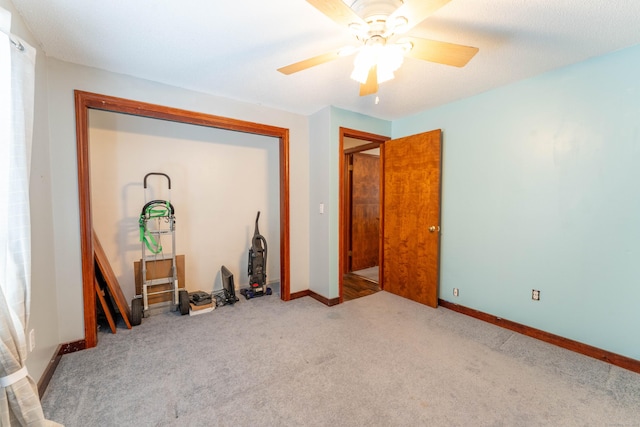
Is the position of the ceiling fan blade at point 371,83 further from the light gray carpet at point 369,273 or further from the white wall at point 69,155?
the light gray carpet at point 369,273

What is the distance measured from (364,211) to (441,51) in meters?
3.48

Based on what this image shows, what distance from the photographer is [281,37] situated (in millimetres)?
1804

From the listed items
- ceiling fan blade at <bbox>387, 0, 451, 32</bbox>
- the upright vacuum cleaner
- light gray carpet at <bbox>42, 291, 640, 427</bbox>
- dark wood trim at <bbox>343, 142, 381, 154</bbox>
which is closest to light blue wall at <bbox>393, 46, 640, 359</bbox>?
light gray carpet at <bbox>42, 291, 640, 427</bbox>

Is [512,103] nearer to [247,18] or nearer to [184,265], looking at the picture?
[247,18]

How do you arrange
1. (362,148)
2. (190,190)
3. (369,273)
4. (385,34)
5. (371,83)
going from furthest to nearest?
(369,273), (362,148), (190,190), (371,83), (385,34)

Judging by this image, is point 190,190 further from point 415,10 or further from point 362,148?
point 415,10

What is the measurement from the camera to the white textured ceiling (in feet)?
5.04

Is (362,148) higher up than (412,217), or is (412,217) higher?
(362,148)

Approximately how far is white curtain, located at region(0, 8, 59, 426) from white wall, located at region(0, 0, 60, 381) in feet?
2.19

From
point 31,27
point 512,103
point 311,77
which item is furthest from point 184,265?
point 512,103

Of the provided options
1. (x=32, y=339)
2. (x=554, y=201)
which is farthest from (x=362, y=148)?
(x=32, y=339)

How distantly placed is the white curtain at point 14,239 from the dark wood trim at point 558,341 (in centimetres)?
341

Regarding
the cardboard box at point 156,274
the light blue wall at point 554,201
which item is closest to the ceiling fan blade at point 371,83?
the light blue wall at point 554,201

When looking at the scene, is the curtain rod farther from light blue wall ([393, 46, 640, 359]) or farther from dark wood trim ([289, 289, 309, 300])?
light blue wall ([393, 46, 640, 359])
